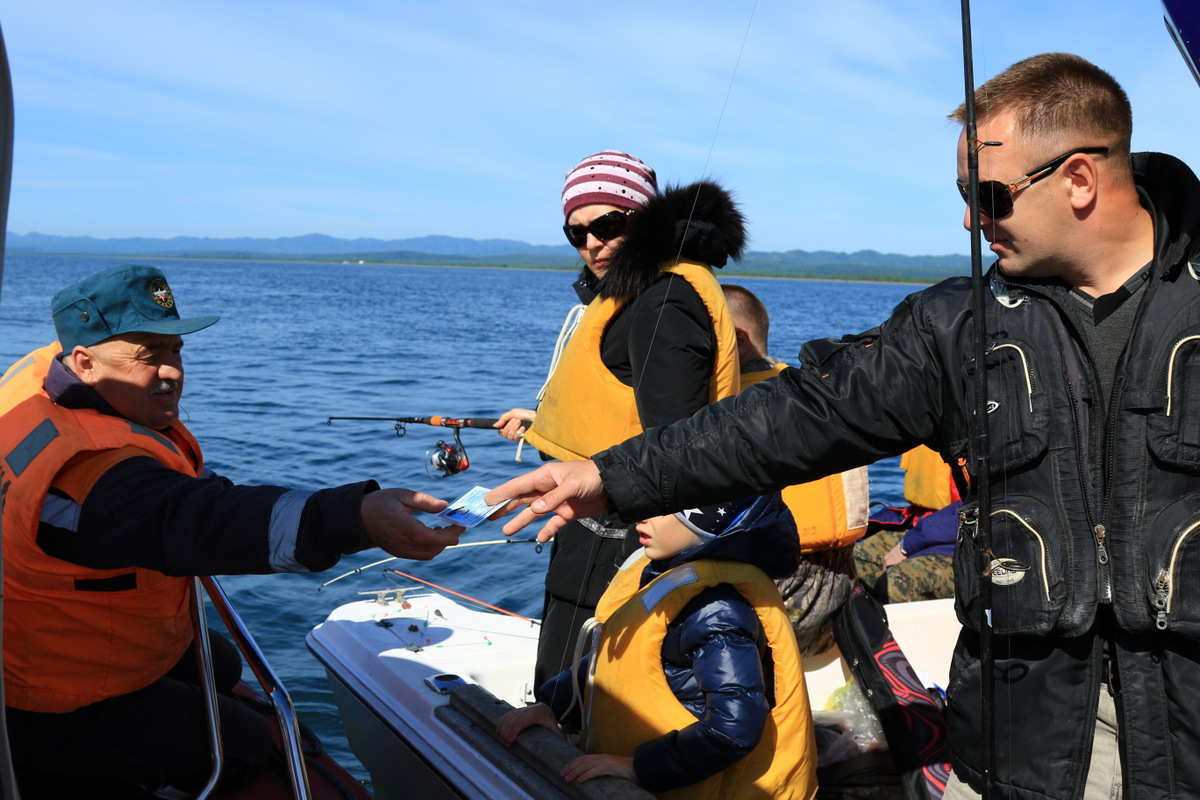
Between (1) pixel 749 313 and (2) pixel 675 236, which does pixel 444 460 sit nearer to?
(1) pixel 749 313

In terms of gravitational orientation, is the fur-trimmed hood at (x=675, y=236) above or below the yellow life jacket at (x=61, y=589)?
above

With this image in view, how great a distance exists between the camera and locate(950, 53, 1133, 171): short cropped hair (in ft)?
5.31

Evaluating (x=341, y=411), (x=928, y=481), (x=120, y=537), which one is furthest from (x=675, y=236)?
(x=341, y=411)

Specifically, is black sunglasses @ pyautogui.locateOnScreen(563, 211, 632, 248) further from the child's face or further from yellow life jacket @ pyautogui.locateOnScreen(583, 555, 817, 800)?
yellow life jacket @ pyautogui.locateOnScreen(583, 555, 817, 800)

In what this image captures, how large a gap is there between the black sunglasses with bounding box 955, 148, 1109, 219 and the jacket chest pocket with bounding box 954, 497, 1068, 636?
519 mm

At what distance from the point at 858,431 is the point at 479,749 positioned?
1762 millimetres

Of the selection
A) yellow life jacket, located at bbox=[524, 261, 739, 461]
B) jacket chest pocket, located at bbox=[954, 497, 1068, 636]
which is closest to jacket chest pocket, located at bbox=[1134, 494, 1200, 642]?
jacket chest pocket, located at bbox=[954, 497, 1068, 636]

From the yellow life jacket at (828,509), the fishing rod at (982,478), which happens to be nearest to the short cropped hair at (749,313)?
the yellow life jacket at (828,509)

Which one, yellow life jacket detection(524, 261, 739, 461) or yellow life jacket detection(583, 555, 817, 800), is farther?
yellow life jacket detection(524, 261, 739, 461)

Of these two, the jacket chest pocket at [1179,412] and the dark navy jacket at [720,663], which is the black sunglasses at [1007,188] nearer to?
the jacket chest pocket at [1179,412]

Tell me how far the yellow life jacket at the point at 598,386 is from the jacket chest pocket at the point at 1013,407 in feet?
3.83

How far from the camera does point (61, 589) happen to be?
225 cm

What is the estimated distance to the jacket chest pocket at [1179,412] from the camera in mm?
1503

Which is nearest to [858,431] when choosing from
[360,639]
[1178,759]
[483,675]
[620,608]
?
[1178,759]
